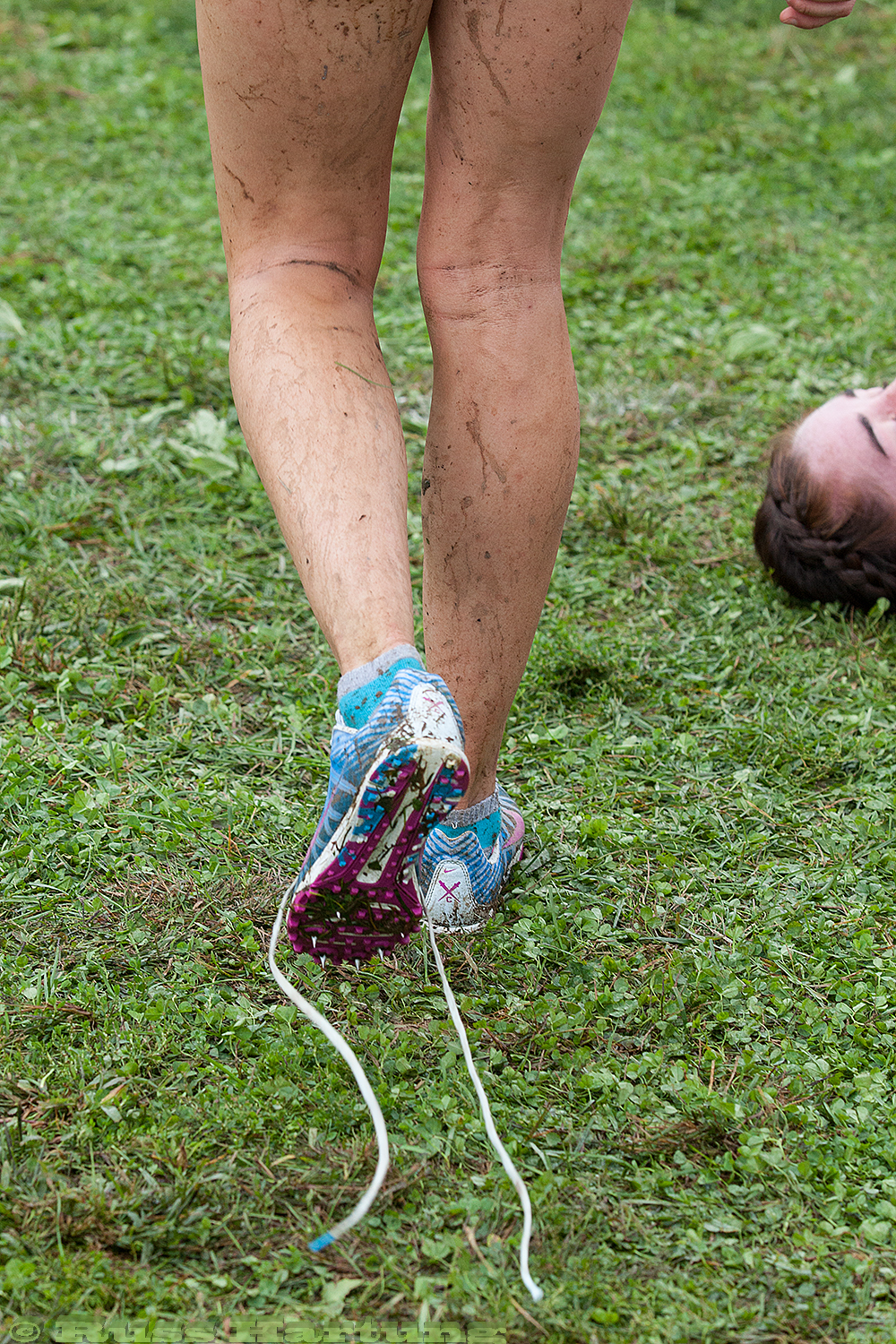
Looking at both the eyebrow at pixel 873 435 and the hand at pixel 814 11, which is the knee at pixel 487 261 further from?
the eyebrow at pixel 873 435

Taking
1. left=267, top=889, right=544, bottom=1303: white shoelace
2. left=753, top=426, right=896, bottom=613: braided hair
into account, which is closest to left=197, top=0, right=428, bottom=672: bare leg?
left=267, top=889, right=544, bottom=1303: white shoelace

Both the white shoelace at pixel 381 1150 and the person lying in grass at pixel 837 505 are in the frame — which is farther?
the person lying in grass at pixel 837 505

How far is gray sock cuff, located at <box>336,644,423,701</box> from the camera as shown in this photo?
54.1 inches

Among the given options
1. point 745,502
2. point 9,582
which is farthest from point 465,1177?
point 745,502

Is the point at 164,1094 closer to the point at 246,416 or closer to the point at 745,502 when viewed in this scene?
the point at 246,416

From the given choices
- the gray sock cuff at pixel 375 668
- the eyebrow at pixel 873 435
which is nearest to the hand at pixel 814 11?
the gray sock cuff at pixel 375 668

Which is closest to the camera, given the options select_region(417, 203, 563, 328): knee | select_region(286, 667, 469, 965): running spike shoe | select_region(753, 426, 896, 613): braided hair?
select_region(286, 667, 469, 965): running spike shoe

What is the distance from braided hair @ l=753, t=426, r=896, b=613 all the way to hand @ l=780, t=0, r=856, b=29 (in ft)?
3.95

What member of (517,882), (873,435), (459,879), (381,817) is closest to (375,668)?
(381,817)

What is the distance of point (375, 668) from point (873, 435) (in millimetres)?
2056

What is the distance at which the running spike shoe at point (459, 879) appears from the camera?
1875 millimetres

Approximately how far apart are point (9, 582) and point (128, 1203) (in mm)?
1631

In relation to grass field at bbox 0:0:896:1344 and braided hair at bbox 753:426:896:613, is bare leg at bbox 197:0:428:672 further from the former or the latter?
braided hair at bbox 753:426:896:613

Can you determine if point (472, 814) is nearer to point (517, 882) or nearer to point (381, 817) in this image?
point (517, 882)
